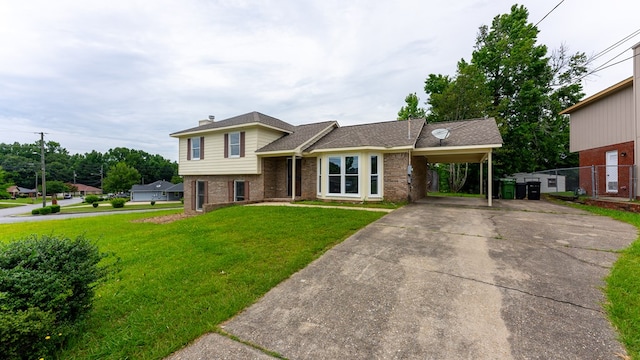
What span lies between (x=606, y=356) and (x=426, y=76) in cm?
2704

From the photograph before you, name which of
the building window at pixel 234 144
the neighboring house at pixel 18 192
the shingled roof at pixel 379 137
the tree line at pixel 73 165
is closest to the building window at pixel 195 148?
the building window at pixel 234 144

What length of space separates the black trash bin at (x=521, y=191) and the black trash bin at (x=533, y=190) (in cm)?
28

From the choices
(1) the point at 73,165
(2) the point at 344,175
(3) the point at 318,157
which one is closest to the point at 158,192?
(3) the point at 318,157

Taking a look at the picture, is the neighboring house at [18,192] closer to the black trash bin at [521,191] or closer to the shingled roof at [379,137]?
the shingled roof at [379,137]

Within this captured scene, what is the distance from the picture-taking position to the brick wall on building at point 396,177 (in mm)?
10750

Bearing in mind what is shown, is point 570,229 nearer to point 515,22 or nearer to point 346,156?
point 346,156

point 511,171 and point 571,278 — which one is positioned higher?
point 511,171

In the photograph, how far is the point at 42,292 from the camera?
7.47 feet

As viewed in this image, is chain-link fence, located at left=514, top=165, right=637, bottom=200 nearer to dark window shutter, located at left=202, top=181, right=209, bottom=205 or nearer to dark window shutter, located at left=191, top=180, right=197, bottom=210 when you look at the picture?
dark window shutter, located at left=202, top=181, right=209, bottom=205

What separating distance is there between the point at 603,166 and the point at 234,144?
17.5 meters

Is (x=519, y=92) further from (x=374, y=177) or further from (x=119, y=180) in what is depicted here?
(x=119, y=180)

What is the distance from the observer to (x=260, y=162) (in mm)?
13438

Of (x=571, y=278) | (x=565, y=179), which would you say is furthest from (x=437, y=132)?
(x=565, y=179)

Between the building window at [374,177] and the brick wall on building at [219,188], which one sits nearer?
the building window at [374,177]
